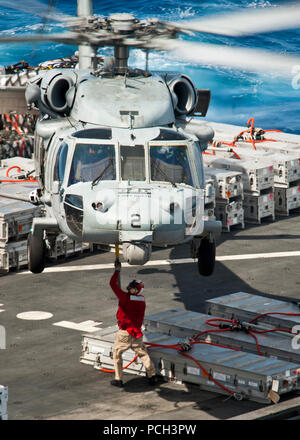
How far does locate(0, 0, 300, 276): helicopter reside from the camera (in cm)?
1505

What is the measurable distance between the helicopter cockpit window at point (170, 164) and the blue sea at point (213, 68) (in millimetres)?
48299

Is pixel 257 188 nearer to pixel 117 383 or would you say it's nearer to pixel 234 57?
pixel 117 383

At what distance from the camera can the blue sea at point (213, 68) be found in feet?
215

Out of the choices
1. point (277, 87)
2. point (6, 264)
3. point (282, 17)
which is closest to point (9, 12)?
point (277, 87)

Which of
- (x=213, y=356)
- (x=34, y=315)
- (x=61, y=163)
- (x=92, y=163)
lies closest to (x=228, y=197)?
(x=34, y=315)

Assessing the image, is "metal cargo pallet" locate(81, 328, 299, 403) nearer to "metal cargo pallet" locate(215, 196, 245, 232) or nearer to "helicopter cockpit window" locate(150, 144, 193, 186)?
"helicopter cockpit window" locate(150, 144, 193, 186)

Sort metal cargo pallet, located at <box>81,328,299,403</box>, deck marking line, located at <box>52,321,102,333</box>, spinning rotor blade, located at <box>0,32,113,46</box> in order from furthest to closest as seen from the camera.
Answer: deck marking line, located at <box>52,321,102,333</box>
metal cargo pallet, located at <box>81,328,299,403</box>
spinning rotor blade, located at <box>0,32,113,46</box>

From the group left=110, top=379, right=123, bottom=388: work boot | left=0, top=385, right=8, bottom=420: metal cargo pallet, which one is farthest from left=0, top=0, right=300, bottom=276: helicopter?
left=0, top=385, right=8, bottom=420: metal cargo pallet

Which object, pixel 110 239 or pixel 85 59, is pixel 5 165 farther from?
pixel 110 239

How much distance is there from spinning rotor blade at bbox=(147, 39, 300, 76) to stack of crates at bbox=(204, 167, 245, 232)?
12.1m

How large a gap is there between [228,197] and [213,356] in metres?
12.2

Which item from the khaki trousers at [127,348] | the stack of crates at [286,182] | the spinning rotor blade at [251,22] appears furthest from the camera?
the stack of crates at [286,182]

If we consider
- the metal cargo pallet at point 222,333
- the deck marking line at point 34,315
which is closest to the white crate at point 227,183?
the deck marking line at point 34,315

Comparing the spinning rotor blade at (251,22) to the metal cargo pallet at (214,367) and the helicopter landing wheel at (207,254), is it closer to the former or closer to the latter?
the helicopter landing wheel at (207,254)
